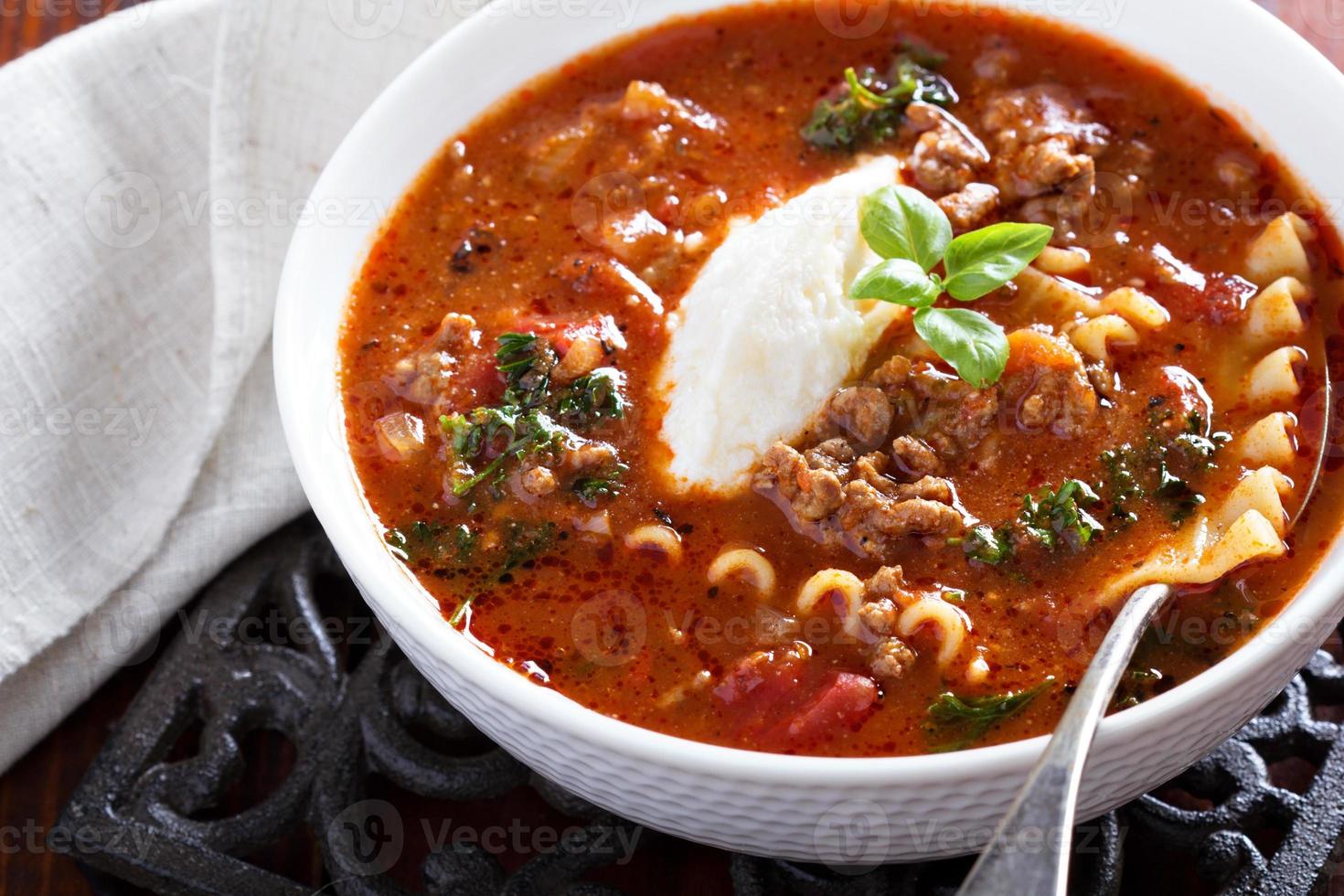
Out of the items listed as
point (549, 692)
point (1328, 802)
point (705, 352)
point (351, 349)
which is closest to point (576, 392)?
point (705, 352)

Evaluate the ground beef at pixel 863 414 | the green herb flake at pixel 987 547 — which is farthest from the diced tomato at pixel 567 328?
the green herb flake at pixel 987 547

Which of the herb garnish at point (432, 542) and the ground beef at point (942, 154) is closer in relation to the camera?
the herb garnish at point (432, 542)

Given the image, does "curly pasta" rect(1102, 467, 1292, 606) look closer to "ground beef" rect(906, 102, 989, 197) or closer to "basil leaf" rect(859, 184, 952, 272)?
"basil leaf" rect(859, 184, 952, 272)

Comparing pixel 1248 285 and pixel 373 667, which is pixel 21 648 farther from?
pixel 1248 285

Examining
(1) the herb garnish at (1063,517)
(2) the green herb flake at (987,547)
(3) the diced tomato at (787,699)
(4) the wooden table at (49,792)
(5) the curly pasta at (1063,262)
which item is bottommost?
(4) the wooden table at (49,792)

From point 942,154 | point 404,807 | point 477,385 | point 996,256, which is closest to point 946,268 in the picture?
point 996,256

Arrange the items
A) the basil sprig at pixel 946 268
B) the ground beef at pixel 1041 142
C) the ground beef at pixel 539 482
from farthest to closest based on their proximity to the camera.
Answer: the ground beef at pixel 1041 142
the ground beef at pixel 539 482
the basil sprig at pixel 946 268

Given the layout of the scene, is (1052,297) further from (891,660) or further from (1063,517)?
(891,660)

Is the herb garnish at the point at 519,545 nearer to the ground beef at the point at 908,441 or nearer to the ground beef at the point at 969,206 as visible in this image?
the ground beef at the point at 908,441
